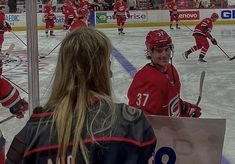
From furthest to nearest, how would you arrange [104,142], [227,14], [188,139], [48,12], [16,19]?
[227,14] < [16,19] < [48,12] < [188,139] < [104,142]

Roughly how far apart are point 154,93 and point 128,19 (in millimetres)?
15277

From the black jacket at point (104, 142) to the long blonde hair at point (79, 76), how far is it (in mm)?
34

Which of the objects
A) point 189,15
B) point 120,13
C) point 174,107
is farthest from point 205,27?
→ point 189,15

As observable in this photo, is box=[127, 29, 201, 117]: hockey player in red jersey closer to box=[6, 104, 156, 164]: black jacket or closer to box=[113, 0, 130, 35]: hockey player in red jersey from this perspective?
box=[6, 104, 156, 164]: black jacket

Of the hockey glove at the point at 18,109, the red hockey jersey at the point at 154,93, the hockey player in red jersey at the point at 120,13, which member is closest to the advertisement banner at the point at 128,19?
the hockey player in red jersey at the point at 120,13

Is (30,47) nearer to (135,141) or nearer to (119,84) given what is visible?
(135,141)

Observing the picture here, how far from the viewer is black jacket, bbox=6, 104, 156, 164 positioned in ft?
4.00

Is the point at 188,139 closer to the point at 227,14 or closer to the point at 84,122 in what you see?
the point at 84,122

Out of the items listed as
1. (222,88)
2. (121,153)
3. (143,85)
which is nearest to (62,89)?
(121,153)

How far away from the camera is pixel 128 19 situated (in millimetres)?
17484

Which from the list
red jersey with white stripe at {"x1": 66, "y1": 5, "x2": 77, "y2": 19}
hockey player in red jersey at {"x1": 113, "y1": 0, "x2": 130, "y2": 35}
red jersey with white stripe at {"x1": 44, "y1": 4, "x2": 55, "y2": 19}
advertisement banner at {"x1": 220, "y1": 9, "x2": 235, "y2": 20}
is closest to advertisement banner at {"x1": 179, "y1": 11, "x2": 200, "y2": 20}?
advertisement banner at {"x1": 220, "y1": 9, "x2": 235, "y2": 20}

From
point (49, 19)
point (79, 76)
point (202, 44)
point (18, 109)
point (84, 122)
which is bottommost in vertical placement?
point (18, 109)

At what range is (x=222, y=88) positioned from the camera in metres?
6.89

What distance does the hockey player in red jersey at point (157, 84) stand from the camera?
2371 mm
